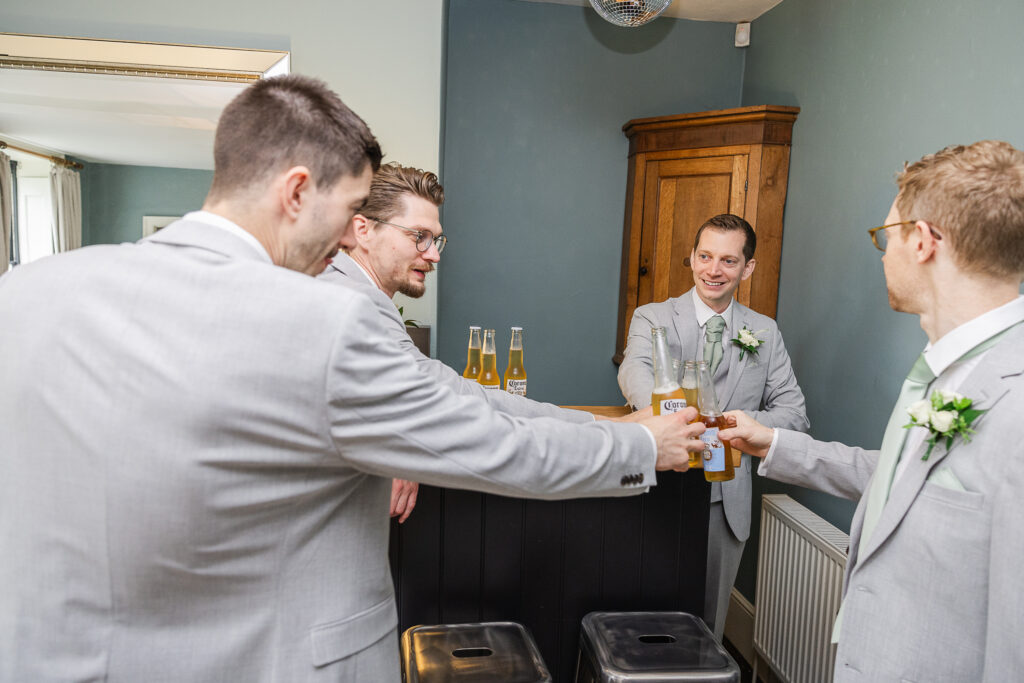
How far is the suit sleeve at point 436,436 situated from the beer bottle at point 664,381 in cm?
51

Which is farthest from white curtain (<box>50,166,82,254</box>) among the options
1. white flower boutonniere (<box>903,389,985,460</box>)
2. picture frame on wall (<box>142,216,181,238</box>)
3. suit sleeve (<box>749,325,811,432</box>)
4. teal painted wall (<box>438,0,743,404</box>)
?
white flower boutonniere (<box>903,389,985,460</box>)

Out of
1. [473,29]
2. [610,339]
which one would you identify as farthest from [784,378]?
[473,29]

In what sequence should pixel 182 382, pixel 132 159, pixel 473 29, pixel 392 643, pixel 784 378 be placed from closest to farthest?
pixel 182 382 < pixel 392 643 < pixel 784 378 < pixel 132 159 < pixel 473 29

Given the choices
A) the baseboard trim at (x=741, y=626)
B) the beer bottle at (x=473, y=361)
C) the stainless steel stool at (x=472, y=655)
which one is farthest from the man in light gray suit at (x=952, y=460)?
the baseboard trim at (x=741, y=626)

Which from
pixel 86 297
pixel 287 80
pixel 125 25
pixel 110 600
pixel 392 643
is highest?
pixel 125 25

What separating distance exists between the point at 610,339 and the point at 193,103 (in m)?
2.47

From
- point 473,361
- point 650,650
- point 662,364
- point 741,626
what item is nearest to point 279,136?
point 662,364

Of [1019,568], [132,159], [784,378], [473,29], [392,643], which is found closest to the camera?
[1019,568]

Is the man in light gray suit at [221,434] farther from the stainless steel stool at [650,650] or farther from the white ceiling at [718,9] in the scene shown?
the white ceiling at [718,9]

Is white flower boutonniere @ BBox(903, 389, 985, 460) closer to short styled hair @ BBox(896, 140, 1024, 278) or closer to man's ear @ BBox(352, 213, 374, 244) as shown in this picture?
short styled hair @ BBox(896, 140, 1024, 278)

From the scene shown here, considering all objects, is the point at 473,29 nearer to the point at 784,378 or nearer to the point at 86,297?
the point at 784,378

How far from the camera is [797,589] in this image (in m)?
2.62

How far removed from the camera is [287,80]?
1031mm

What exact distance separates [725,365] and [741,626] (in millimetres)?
1522
